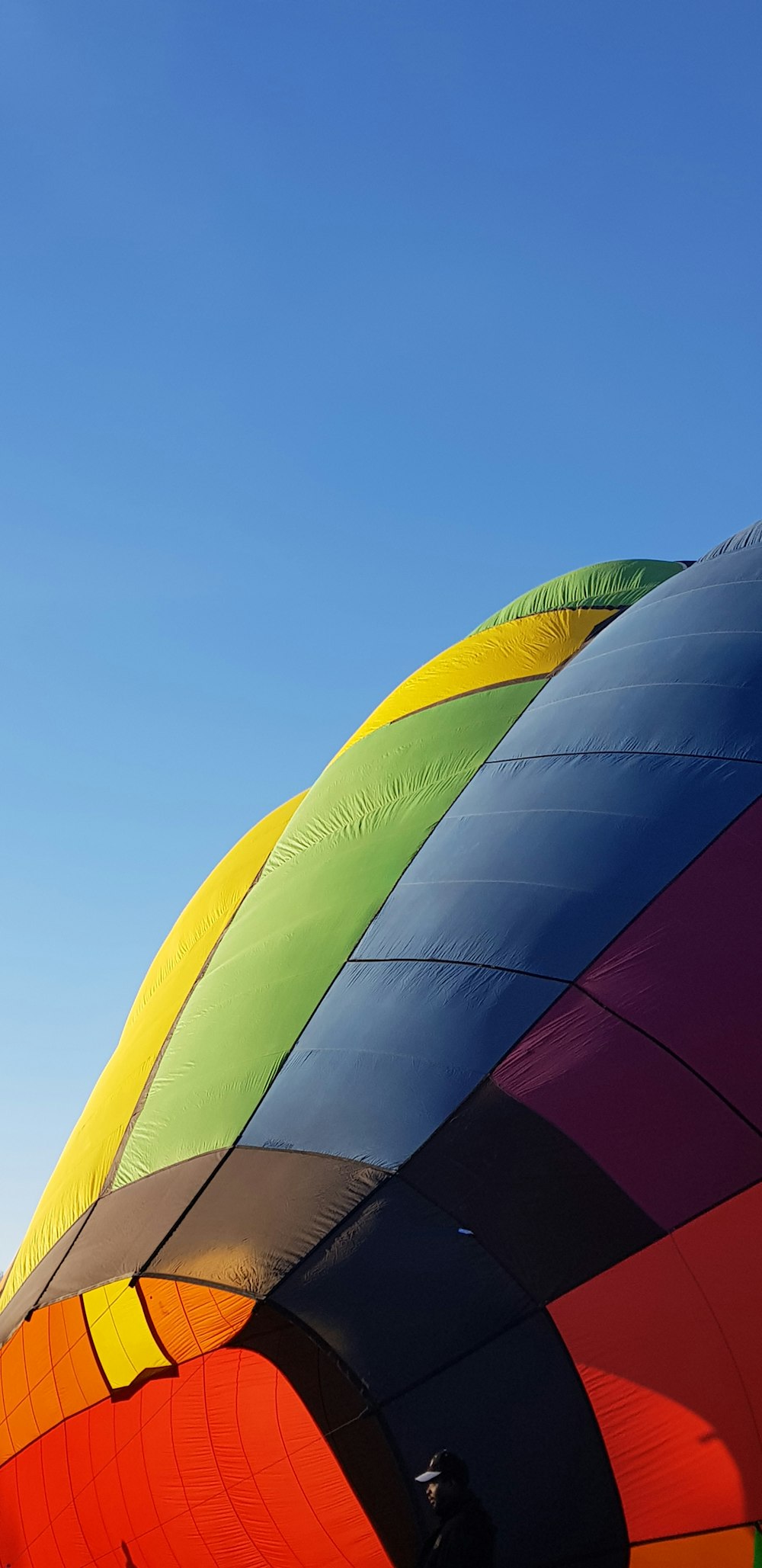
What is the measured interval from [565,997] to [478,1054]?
0.39m

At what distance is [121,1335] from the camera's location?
6449mm

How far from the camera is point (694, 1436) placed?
427cm

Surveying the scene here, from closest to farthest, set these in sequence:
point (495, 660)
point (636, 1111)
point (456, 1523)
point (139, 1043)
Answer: point (456, 1523), point (636, 1111), point (139, 1043), point (495, 660)

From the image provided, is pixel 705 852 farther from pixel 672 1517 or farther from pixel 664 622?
pixel 672 1517

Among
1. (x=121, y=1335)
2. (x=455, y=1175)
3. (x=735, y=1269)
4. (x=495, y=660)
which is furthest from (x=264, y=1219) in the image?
(x=495, y=660)

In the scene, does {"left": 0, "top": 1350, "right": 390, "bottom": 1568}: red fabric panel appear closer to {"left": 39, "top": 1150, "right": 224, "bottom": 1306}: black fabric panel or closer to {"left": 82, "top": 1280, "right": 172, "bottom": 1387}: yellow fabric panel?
{"left": 82, "top": 1280, "right": 172, "bottom": 1387}: yellow fabric panel

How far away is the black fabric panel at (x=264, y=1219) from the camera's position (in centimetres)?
445

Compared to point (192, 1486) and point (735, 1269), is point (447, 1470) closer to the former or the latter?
point (735, 1269)

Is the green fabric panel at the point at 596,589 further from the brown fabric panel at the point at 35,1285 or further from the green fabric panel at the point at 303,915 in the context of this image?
the brown fabric panel at the point at 35,1285

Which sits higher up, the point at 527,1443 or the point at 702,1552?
the point at 527,1443

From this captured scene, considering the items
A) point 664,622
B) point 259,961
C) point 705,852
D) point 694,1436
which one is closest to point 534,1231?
point 694,1436

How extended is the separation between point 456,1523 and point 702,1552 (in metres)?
0.78

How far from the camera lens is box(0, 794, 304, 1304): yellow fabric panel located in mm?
5945

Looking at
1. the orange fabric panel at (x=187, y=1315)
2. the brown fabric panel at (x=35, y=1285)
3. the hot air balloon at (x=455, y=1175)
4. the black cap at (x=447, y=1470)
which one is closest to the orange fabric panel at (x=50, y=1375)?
the hot air balloon at (x=455, y=1175)
